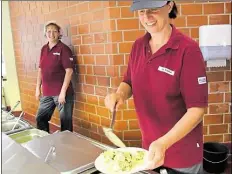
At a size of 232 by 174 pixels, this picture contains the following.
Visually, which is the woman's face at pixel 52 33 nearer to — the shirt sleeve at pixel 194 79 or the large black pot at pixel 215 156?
the shirt sleeve at pixel 194 79

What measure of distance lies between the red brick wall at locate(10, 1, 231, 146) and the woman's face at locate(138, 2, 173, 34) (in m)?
0.26

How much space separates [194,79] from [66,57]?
43cm

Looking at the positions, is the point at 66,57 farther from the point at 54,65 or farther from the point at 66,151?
the point at 66,151

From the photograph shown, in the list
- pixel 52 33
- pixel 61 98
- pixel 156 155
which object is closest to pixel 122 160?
pixel 156 155

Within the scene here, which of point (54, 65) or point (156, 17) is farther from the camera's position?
point (54, 65)

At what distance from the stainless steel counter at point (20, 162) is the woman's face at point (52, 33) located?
1.24 ft

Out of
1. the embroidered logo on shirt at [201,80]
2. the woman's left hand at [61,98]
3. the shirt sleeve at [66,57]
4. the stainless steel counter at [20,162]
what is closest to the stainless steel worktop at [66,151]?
the stainless steel counter at [20,162]

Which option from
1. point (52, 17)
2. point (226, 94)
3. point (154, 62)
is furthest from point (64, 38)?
point (226, 94)

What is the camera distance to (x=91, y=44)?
0.88 m

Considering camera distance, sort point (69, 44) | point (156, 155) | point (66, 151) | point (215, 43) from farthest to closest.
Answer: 1. point (215, 43)
2. point (69, 44)
3. point (66, 151)
4. point (156, 155)

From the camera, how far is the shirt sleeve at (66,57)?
0.81 m

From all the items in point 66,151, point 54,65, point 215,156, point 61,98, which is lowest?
point 215,156

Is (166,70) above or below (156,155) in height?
above

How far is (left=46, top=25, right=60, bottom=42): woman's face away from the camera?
0.81 meters
